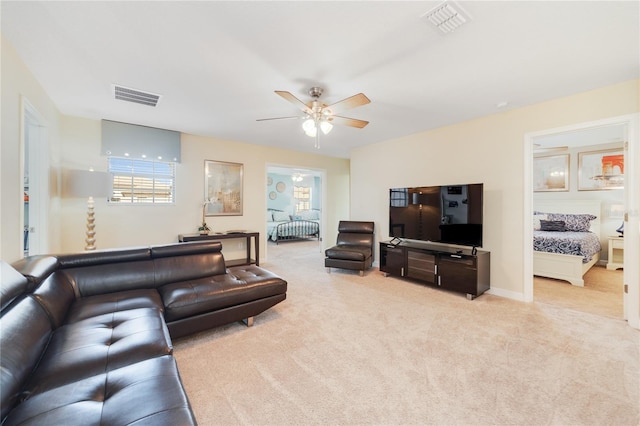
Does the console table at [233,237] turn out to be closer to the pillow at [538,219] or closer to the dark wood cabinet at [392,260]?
the dark wood cabinet at [392,260]

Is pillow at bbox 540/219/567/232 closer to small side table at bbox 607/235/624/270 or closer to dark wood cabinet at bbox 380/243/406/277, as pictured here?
small side table at bbox 607/235/624/270

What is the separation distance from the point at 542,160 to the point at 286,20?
22.1 feet

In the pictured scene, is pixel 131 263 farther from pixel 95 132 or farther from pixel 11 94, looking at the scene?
pixel 95 132

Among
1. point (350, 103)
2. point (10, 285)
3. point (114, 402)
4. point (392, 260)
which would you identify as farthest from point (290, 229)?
point (114, 402)

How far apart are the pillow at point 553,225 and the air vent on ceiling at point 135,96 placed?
23.2ft

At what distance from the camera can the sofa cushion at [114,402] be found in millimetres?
954

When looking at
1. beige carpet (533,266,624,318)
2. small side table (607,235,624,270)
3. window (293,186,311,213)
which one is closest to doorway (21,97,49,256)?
beige carpet (533,266,624,318)

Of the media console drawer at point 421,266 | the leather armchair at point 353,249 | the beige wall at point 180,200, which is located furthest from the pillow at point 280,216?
the media console drawer at point 421,266

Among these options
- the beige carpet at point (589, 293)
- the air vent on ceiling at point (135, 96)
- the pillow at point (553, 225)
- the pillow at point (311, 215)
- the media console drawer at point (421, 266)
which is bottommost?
the beige carpet at point (589, 293)

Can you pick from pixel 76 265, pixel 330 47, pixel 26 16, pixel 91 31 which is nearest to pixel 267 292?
pixel 76 265

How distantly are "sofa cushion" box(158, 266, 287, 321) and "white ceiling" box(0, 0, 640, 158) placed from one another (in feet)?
6.81

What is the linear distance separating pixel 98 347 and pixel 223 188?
398cm

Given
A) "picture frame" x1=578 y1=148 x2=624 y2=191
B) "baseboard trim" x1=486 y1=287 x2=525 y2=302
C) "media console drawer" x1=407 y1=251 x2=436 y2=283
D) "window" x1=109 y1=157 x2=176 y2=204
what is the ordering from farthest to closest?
"picture frame" x1=578 y1=148 x2=624 y2=191, "window" x1=109 y1=157 x2=176 y2=204, "media console drawer" x1=407 y1=251 x2=436 y2=283, "baseboard trim" x1=486 y1=287 x2=525 y2=302

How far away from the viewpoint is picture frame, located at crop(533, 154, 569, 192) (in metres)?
5.68
